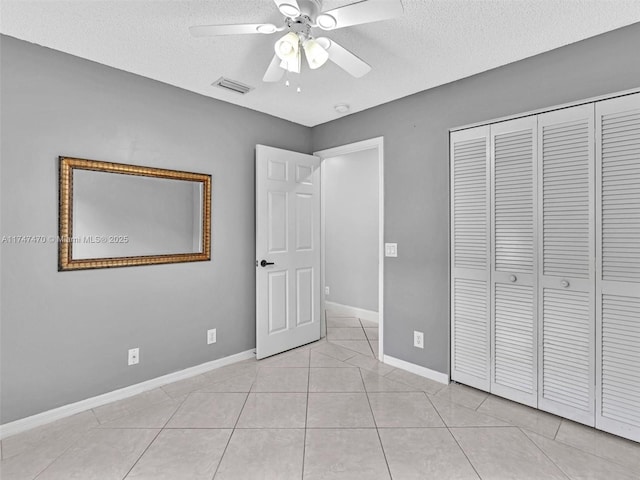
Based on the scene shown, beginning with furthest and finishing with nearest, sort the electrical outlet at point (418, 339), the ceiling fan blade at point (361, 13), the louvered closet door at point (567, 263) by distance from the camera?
1. the electrical outlet at point (418, 339)
2. the louvered closet door at point (567, 263)
3. the ceiling fan blade at point (361, 13)

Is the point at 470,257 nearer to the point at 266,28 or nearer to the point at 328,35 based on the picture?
the point at 328,35

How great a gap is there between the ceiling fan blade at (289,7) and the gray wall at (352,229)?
10.1ft

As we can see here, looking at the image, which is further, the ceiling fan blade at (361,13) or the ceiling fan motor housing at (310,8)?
the ceiling fan motor housing at (310,8)

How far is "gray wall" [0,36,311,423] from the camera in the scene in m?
2.06

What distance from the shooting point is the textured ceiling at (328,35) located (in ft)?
5.79

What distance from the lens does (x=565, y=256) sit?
2145 mm

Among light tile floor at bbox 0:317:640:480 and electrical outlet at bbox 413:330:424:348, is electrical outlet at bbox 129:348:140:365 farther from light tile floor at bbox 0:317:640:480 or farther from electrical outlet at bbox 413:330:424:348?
electrical outlet at bbox 413:330:424:348

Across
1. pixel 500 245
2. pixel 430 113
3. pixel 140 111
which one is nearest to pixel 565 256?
pixel 500 245

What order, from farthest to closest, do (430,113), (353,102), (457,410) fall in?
(353,102)
(430,113)
(457,410)

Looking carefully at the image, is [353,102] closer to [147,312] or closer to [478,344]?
[478,344]

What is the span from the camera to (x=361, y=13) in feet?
4.80

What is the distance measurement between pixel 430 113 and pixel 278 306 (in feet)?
7.26

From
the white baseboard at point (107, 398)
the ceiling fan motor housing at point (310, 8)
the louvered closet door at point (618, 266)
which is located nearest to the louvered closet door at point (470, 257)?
the louvered closet door at point (618, 266)

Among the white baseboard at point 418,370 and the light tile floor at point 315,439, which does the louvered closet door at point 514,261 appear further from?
the white baseboard at point 418,370
